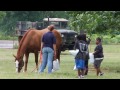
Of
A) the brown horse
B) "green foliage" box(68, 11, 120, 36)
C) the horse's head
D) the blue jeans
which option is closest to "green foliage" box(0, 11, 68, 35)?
"green foliage" box(68, 11, 120, 36)

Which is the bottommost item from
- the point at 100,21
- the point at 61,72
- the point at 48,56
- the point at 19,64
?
the point at 61,72

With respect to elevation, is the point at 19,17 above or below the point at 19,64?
below

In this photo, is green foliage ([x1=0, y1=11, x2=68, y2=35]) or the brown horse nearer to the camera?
the brown horse

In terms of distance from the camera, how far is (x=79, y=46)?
45.7 ft

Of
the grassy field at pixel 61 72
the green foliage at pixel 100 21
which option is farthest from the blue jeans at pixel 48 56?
the green foliage at pixel 100 21

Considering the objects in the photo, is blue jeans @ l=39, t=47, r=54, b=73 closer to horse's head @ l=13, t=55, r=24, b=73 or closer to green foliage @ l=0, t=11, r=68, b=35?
horse's head @ l=13, t=55, r=24, b=73

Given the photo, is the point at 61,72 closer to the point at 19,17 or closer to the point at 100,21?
the point at 100,21

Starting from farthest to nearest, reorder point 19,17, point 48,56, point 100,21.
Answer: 1. point 19,17
2. point 100,21
3. point 48,56

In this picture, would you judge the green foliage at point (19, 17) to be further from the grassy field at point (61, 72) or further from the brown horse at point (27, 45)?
the brown horse at point (27, 45)

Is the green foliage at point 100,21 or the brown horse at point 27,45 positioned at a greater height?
the green foliage at point 100,21

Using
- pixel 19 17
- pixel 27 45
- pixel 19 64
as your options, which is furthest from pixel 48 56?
pixel 19 17

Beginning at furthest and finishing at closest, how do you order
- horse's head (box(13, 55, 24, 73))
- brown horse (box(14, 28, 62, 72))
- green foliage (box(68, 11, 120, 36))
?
green foliage (box(68, 11, 120, 36)), brown horse (box(14, 28, 62, 72)), horse's head (box(13, 55, 24, 73))
